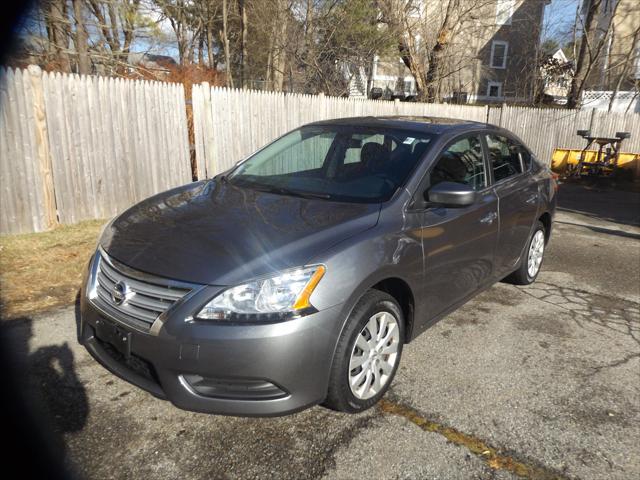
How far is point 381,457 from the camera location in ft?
7.97

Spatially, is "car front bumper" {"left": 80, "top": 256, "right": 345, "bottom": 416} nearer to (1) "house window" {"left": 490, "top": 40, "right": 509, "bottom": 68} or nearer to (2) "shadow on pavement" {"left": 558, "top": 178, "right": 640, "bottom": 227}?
(2) "shadow on pavement" {"left": 558, "top": 178, "right": 640, "bottom": 227}

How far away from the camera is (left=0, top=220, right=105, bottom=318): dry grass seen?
424 cm

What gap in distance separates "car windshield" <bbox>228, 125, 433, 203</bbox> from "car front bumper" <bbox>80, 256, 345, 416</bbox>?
1142 millimetres

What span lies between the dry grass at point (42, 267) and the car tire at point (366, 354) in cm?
294

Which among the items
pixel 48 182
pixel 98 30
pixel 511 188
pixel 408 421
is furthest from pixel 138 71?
pixel 408 421

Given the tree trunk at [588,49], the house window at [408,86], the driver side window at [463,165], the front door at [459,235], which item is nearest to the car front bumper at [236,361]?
the front door at [459,235]

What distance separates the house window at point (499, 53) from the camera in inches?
1297

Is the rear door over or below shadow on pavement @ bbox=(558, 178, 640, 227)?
over

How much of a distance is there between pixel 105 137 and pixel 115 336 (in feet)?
17.2

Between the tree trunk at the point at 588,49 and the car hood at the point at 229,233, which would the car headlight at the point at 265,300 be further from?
the tree trunk at the point at 588,49

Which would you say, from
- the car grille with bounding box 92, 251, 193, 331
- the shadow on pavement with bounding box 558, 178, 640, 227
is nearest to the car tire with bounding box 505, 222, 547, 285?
the car grille with bounding box 92, 251, 193, 331

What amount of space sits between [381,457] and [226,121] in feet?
23.4

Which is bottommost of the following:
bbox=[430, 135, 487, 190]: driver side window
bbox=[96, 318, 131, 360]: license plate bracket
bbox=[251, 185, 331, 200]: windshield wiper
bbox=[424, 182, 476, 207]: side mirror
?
bbox=[96, 318, 131, 360]: license plate bracket

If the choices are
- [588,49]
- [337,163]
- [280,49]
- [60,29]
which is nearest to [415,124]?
[337,163]
